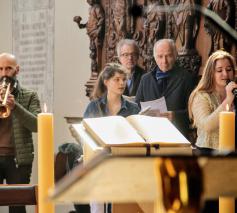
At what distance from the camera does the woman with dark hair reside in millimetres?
4746

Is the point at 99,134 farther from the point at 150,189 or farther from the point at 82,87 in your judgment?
the point at 82,87

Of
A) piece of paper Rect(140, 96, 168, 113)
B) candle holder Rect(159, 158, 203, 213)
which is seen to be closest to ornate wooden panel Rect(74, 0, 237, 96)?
piece of paper Rect(140, 96, 168, 113)

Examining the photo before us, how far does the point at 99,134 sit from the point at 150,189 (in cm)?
117

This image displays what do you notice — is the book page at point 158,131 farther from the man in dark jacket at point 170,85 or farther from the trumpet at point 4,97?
the trumpet at point 4,97

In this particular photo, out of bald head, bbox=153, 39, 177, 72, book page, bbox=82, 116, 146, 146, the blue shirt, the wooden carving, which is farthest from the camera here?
the wooden carving

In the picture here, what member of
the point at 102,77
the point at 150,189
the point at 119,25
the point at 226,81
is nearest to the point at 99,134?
the point at 150,189

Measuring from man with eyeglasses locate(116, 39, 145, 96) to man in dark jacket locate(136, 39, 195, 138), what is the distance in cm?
45

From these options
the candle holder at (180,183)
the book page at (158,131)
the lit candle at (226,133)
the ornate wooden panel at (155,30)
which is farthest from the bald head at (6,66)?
the candle holder at (180,183)

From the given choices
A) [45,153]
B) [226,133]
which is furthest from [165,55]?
[45,153]

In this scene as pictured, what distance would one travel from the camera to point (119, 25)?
6590 mm

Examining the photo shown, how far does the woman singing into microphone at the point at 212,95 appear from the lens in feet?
14.0

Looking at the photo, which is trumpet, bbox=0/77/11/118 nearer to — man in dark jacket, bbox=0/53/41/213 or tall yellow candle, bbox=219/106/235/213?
man in dark jacket, bbox=0/53/41/213

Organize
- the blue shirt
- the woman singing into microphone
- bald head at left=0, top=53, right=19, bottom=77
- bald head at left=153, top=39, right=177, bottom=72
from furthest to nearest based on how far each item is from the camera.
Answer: bald head at left=0, top=53, right=19, bottom=77
bald head at left=153, top=39, right=177, bottom=72
the blue shirt
the woman singing into microphone

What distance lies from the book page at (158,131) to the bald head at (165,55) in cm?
307
